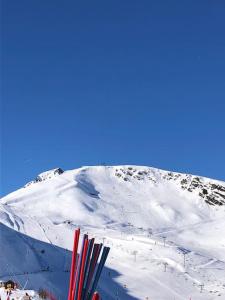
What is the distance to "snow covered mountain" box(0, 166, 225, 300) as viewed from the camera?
2442 inches

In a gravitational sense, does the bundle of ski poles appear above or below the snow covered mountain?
below

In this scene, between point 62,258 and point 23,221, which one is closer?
point 62,258

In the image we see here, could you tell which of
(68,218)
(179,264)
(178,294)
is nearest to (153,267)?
(179,264)

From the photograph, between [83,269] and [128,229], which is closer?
[83,269]

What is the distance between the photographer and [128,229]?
11200cm

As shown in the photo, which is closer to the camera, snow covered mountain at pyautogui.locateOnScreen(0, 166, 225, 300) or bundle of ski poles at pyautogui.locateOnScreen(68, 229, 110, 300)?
bundle of ski poles at pyautogui.locateOnScreen(68, 229, 110, 300)

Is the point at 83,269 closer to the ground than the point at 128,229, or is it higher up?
closer to the ground

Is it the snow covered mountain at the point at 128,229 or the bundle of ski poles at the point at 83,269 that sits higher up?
the snow covered mountain at the point at 128,229

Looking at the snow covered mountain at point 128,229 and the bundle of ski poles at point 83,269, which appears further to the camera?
the snow covered mountain at point 128,229

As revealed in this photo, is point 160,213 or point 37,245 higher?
point 160,213

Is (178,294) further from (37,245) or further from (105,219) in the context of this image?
(105,219)

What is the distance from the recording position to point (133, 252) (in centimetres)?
8225

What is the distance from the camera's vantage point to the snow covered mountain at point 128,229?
62.0 metres

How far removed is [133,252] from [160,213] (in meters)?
56.5
